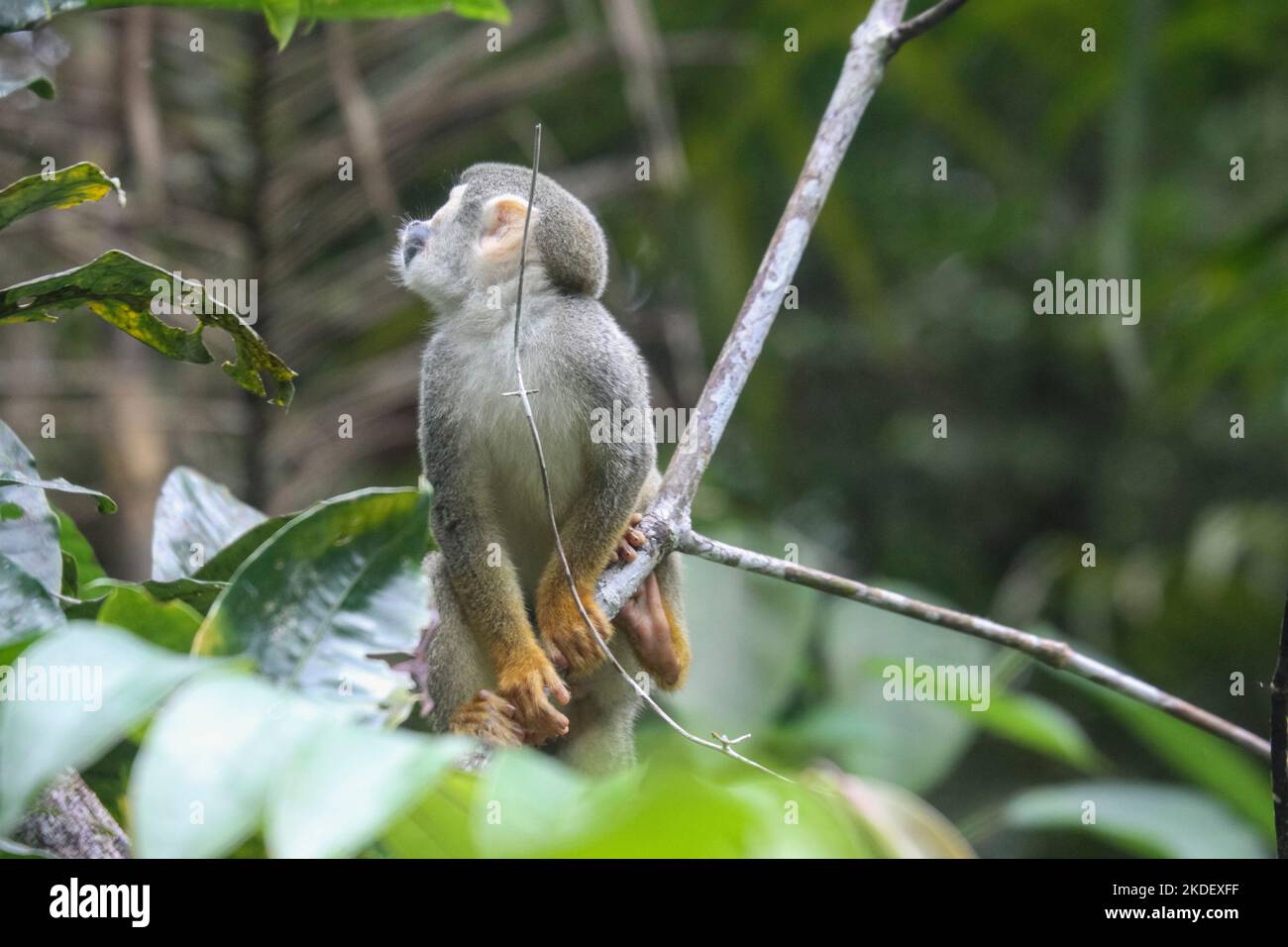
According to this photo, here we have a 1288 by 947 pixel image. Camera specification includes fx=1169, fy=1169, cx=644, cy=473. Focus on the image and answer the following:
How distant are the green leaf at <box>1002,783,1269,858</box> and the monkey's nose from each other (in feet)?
6.83

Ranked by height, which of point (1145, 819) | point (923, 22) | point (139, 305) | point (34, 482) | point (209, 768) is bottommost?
point (1145, 819)

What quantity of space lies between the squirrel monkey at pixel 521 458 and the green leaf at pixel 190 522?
1.61 feet

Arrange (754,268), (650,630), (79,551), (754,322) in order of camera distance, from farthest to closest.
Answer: (754,268) → (650,630) → (754,322) → (79,551)

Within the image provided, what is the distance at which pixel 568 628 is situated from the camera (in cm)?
237

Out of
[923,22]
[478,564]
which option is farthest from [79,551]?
[923,22]

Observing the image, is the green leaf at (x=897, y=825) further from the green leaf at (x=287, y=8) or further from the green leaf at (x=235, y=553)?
the green leaf at (x=287, y=8)

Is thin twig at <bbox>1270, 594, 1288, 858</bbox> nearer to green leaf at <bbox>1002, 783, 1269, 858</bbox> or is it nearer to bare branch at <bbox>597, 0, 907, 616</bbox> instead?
bare branch at <bbox>597, 0, 907, 616</bbox>

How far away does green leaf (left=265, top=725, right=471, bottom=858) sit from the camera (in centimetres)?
81

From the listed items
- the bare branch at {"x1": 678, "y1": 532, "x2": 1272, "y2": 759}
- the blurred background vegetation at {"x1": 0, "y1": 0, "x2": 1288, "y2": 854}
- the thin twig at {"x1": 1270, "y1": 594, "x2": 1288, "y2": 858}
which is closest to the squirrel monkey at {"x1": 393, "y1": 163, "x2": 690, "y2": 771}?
the bare branch at {"x1": 678, "y1": 532, "x2": 1272, "y2": 759}

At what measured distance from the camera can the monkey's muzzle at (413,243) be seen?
8.70ft

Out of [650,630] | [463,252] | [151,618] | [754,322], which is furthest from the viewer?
[463,252]

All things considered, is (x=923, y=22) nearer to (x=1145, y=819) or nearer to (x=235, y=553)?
(x=235, y=553)

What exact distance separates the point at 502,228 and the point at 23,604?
145cm
